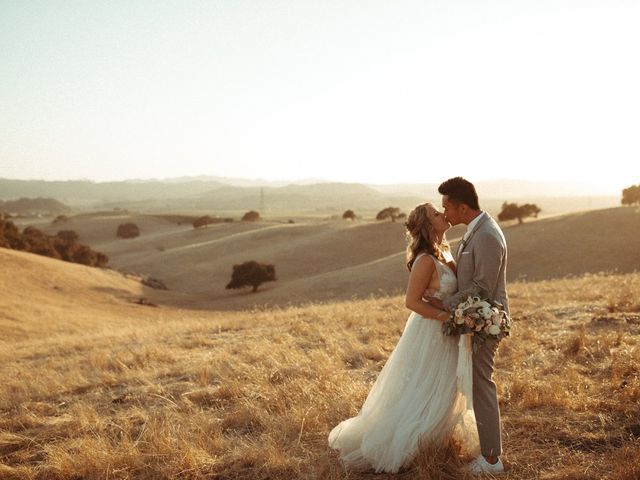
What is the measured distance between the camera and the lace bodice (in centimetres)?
496

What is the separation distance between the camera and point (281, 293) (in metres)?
39.4

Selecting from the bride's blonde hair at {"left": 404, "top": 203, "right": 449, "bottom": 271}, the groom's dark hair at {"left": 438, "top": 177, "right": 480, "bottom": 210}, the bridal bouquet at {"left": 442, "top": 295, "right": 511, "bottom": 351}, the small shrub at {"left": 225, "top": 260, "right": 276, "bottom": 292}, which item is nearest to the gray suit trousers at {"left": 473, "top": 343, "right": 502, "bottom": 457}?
the bridal bouquet at {"left": 442, "top": 295, "right": 511, "bottom": 351}

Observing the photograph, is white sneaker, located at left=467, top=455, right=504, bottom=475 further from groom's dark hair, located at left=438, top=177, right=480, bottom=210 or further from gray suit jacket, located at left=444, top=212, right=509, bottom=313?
groom's dark hair, located at left=438, top=177, right=480, bottom=210

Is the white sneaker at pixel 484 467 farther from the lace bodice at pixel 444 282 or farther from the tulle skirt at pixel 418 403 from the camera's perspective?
the lace bodice at pixel 444 282

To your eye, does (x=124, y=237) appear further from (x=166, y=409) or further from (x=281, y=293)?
(x=166, y=409)

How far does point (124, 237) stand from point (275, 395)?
287ft

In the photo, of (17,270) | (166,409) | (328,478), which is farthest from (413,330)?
(17,270)

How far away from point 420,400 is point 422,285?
3.81 feet

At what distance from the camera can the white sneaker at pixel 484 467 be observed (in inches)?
193

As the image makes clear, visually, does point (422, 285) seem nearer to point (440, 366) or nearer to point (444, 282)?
point (444, 282)

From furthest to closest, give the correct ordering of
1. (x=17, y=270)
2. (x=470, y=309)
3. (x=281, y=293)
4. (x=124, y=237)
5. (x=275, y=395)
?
(x=124, y=237)
(x=281, y=293)
(x=17, y=270)
(x=275, y=395)
(x=470, y=309)

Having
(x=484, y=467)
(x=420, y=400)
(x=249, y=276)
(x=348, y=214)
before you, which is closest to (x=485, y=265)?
(x=420, y=400)

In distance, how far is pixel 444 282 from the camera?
16.3 ft

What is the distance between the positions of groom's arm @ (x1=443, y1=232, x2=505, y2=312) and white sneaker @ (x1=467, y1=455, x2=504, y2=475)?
1.52m
